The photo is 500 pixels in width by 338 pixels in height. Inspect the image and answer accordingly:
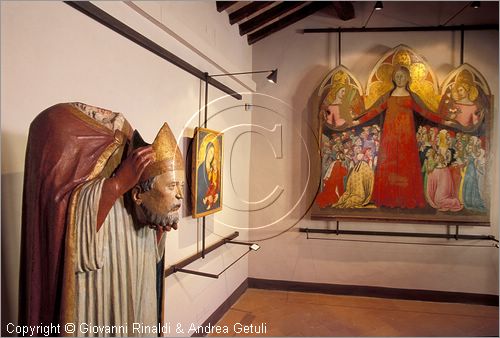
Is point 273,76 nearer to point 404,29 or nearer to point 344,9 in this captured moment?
point 344,9

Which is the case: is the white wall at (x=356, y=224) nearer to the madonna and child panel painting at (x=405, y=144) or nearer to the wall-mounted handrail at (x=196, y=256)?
the madonna and child panel painting at (x=405, y=144)

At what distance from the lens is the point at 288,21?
12.9ft

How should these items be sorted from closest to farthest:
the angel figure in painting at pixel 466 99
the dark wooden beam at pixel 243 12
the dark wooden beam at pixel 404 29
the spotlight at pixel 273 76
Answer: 1. the spotlight at pixel 273 76
2. the dark wooden beam at pixel 243 12
3. the angel figure in painting at pixel 466 99
4. the dark wooden beam at pixel 404 29

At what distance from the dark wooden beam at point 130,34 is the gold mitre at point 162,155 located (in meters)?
0.74

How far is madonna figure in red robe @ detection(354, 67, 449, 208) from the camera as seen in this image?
4004 mm

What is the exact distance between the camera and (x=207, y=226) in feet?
9.98

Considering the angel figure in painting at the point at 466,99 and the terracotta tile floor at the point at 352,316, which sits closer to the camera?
the terracotta tile floor at the point at 352,316

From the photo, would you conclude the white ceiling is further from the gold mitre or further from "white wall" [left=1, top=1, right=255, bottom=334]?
the gold mitre

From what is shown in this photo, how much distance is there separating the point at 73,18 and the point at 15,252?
104 cm

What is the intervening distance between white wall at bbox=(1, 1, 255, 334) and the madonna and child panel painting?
135cm

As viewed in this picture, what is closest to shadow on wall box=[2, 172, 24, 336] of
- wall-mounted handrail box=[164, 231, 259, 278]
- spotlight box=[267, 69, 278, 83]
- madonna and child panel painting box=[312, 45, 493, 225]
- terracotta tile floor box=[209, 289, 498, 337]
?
wall-mounted handrail box=[164, 231, 259, 278]

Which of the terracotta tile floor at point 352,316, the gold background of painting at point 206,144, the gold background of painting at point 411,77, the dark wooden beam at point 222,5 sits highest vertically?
the dark wooden beam at point 222,5

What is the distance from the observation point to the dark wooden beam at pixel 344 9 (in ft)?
12.9

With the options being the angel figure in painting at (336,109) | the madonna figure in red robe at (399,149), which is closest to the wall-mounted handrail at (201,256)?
the angel figure in painting at (336,109)
